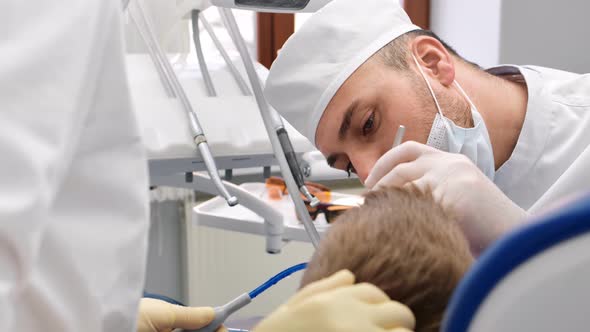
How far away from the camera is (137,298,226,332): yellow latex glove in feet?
2.80

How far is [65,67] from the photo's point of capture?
19.2 inches

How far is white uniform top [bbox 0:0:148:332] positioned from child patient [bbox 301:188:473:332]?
16 centimetres

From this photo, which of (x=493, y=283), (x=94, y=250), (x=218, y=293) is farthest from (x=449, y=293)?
(x=218, y=293)

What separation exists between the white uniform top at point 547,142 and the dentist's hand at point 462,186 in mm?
412

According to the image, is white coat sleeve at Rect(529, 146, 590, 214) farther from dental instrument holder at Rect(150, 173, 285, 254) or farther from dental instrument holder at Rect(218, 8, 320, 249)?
dental instrument holder at Rect(150, 173, 285, 254)

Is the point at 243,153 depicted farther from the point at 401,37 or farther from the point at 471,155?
the point at 471,155

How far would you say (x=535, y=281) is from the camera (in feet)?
0.97

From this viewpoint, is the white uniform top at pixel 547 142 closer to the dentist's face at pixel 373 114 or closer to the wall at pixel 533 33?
the dentist's face at pixel 373 114

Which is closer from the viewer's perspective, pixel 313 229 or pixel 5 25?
pixel 5 25

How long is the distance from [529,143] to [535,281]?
0.99 m

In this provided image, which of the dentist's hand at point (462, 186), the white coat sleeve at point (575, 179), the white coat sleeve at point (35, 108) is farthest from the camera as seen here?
the white coat sleeve at point (575, 179)

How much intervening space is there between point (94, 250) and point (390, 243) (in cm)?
23

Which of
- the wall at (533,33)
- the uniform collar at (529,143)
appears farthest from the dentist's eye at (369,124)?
the wall at (533,33)

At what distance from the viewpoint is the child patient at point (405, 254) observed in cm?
45
